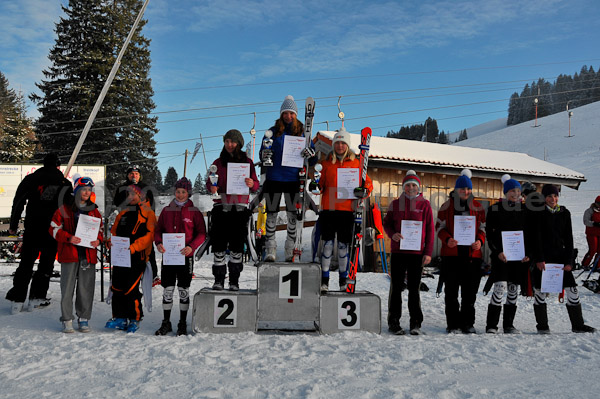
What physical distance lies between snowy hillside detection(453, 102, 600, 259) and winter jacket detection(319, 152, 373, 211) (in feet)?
78.6

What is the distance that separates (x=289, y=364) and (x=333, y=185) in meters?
2.42

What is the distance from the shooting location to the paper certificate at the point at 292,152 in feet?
17.7

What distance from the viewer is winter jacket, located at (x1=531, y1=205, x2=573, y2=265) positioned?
218 inches

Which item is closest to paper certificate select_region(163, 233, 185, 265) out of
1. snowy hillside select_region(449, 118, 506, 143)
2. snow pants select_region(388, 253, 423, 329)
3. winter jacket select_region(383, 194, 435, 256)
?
winter jacket select_region(383, 194, 435, 256)

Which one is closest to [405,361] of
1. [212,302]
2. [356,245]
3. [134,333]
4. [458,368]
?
[458,368]

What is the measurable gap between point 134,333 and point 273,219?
2166 millimetres

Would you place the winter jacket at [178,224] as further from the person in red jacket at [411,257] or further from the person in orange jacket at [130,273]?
the person in red jacket at [411,257]

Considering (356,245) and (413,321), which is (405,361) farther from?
(356,245)

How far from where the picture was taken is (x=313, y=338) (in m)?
4.81

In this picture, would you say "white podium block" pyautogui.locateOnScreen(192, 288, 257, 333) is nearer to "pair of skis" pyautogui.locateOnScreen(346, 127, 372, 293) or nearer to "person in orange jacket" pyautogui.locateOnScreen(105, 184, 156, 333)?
"person in orange jacket" pyautogui.locateOnScreen(105, 184, 156, 333)

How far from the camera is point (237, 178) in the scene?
543cm

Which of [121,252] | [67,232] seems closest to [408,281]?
[121,252]

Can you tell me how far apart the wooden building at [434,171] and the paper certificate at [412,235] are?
6737mm

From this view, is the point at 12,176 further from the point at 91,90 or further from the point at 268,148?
the point at 268,148
